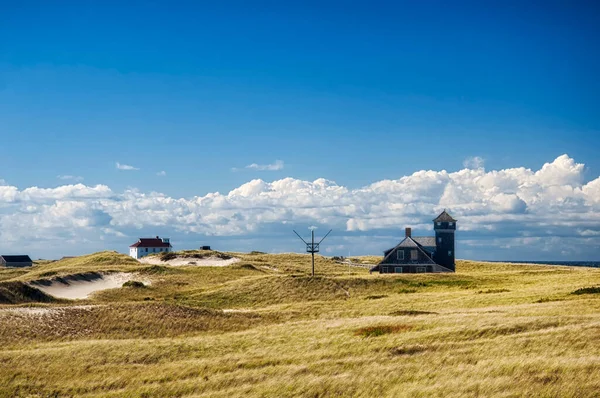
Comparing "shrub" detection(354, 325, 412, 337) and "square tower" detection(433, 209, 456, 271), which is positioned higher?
"square tower" detection(433, 209, 456, 271)

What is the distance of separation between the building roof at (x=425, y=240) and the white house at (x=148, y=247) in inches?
3459

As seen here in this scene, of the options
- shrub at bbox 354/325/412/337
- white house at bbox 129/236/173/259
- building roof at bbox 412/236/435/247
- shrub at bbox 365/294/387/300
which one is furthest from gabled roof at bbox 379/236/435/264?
white house at bbox 129/236/173/259

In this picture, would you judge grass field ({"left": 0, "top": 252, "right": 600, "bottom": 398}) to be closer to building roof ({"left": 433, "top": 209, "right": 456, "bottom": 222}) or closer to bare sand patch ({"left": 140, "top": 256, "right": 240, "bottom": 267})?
building roof ({"left": 433, "top": 209, "right": 456, "bottom": 222})

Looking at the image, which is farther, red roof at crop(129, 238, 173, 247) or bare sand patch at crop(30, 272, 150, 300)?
red roof at crop(129, 238, 173, 247)

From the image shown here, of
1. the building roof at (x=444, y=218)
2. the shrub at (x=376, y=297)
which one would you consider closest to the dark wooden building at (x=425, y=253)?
the building roof at (x=444, y=218)

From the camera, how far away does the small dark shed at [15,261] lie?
152625 mm

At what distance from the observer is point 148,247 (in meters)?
162

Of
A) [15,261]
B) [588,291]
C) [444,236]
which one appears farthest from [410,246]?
[15,261]

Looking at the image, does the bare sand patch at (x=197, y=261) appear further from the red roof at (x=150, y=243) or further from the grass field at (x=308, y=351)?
the grass field at (x=308, y=351)

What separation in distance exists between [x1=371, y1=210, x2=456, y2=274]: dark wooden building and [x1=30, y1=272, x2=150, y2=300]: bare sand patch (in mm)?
35616

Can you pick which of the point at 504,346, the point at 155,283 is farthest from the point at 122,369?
the point at 155,283

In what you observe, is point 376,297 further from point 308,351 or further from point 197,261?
point 197,261

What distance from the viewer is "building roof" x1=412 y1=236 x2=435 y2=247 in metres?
95.2

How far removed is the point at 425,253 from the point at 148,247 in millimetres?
93135
